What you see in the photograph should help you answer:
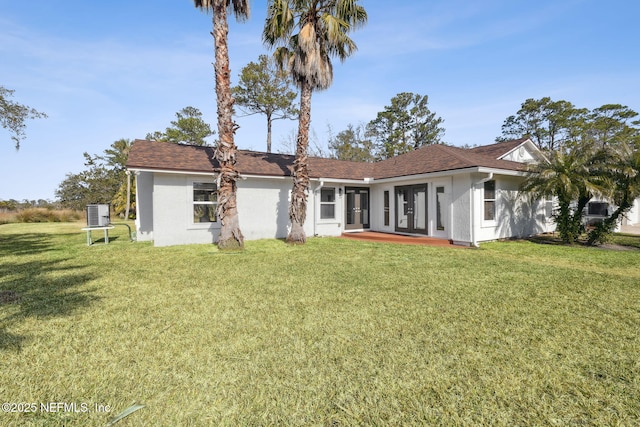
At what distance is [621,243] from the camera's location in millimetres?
11602

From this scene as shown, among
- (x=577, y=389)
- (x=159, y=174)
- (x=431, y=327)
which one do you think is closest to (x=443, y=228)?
(x=431, y=327)

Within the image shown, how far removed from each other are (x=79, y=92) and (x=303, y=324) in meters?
14.8

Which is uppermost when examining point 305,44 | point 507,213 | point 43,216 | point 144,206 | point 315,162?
point 305,44

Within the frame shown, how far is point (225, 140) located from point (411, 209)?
8.43m

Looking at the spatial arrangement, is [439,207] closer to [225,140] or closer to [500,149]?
[500,149]

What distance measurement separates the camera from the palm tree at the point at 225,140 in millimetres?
9820

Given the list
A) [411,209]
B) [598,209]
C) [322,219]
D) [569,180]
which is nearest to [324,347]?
[322,219]

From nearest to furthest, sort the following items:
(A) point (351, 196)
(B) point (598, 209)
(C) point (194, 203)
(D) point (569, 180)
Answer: (D) point (569, 180) < (C) point (194, 203) < (A) point (351, 196) < (B) point (598, 209)

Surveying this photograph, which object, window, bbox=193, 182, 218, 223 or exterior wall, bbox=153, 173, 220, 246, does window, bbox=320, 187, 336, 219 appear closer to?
window, bbox=193, 182, 218, 223

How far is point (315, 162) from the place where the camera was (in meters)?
15.9

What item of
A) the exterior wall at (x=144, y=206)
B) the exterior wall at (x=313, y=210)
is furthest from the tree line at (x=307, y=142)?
the exterior wall at (x=144, y=206)

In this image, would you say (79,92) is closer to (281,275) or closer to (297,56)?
(297,56)

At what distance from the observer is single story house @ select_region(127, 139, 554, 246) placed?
10.9 metres

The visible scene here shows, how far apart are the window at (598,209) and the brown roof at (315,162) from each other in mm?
10361
